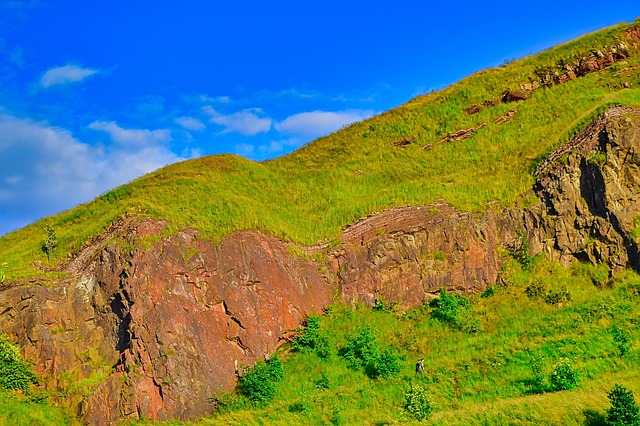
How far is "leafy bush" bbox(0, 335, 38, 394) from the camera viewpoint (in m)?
21.2

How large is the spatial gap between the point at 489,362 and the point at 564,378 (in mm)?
3152

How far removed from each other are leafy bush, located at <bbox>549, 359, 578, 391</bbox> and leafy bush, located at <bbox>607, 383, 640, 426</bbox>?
96.6 inches

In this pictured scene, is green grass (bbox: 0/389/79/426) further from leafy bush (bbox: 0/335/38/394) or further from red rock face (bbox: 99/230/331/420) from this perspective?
red rock face (bbox: 99/230/331/420)

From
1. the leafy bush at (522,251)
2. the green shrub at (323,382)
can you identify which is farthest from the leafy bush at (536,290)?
A: the green shrub at (323,382)

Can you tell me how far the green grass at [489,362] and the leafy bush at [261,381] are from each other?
32cm

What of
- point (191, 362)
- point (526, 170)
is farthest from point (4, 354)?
point (526, 170)

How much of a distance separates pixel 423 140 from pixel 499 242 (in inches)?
554

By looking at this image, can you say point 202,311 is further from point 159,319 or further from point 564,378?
point 564,378

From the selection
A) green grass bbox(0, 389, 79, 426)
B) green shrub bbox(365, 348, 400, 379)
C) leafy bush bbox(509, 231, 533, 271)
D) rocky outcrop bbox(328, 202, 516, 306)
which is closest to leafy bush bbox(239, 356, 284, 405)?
green shrub bbox(365, 348, 400, 379)

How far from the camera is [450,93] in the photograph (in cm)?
4547

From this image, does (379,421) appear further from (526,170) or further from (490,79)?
(490,79)

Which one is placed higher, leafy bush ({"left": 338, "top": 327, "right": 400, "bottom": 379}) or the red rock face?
the red rock face

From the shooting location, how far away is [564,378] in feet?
66.1

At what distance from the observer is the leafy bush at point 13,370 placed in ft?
69.6
